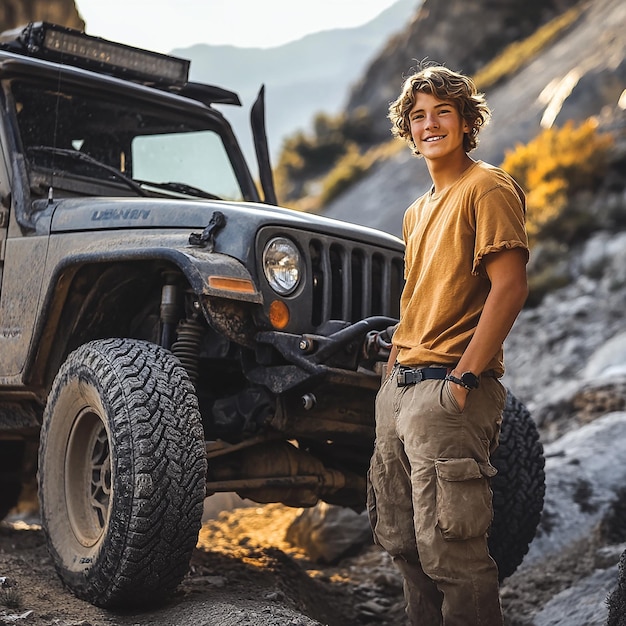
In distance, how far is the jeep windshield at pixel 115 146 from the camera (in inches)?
198

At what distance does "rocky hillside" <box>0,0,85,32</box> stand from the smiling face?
10.6m

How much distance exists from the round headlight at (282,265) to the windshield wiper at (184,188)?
140 cm

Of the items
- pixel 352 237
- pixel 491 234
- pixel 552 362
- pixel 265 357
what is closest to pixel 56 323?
pixel 265 357

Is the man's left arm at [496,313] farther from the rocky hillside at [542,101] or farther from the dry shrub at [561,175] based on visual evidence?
the rocky hillside at [542,101]

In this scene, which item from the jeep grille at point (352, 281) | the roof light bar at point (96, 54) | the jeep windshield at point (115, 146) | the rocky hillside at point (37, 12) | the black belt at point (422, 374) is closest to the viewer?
the black belt at point (422, 374)

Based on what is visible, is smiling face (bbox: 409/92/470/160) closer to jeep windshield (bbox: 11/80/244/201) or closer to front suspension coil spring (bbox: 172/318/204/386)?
front suspension coil spring (bbox: 172/318/204/386)

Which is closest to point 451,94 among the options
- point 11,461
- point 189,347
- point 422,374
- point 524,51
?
point 422,374

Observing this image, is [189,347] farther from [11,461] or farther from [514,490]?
[11,461]

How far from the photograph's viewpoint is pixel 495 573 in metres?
3.24

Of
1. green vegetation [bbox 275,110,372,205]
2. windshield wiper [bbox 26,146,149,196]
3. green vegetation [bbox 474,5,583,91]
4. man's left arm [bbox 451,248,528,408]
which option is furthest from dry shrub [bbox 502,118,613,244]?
green vegetation [bbox 275,110,372,205]

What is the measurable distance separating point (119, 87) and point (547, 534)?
10.8 feet

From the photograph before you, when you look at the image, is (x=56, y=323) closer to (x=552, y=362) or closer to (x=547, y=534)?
(x=547, y=534)

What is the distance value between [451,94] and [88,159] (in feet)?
7.75

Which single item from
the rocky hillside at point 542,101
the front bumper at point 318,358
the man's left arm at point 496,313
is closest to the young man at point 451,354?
the man's left arm at point 496,313
